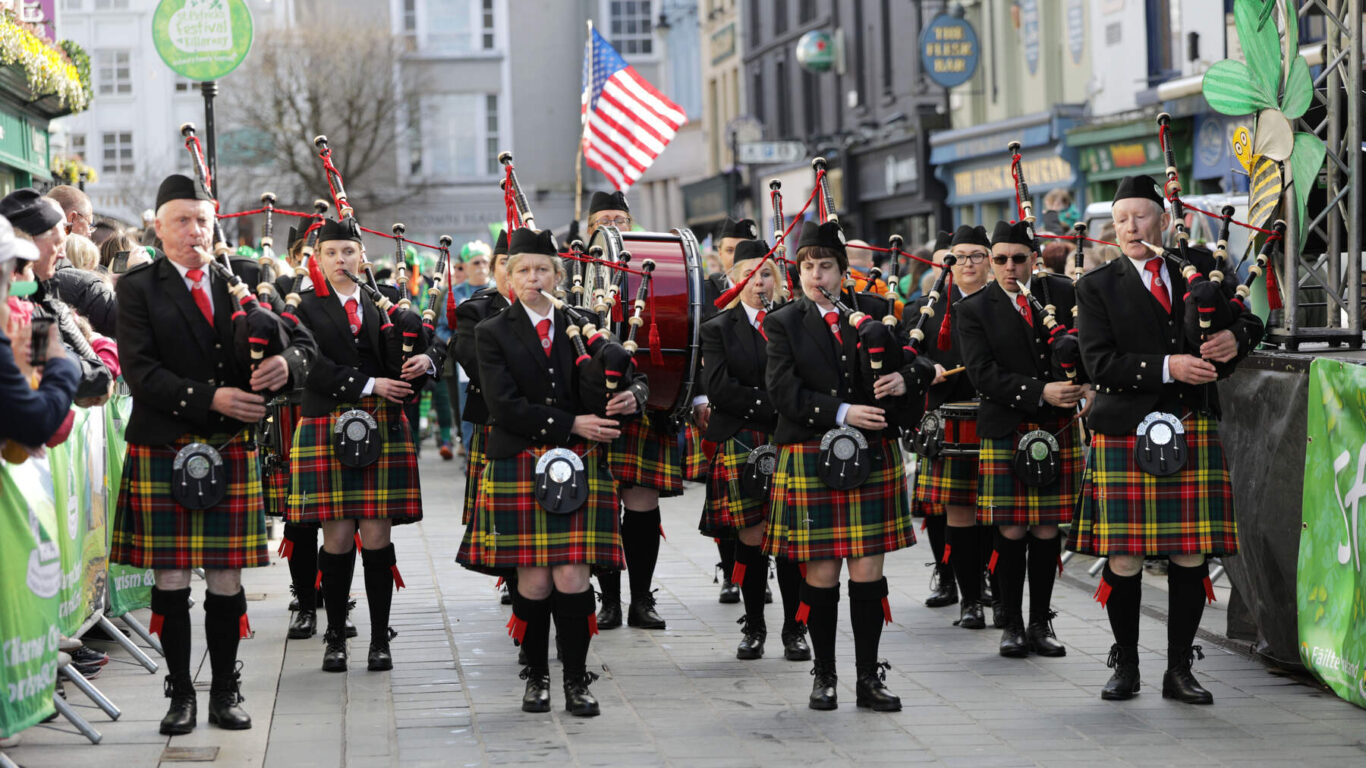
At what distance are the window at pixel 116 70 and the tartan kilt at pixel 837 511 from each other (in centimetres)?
3989

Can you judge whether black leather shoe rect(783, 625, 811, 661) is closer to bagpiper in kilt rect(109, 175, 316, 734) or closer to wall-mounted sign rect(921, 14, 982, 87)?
bagpiper in kilt rect(109, 175, 316, 734)

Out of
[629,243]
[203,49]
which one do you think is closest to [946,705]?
[629,243]

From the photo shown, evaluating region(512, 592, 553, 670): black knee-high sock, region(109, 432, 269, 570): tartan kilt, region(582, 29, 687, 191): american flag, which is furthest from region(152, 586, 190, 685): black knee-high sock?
region(582, 29, 687, 191): american flag

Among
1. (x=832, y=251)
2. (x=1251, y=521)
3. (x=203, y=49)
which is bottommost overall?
(x=1251, y=521)

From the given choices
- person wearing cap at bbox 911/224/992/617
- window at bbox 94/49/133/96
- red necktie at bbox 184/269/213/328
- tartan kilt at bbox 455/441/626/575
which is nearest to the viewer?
red necktie at bbox 184/269/213/328

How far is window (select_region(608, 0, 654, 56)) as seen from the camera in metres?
44.9

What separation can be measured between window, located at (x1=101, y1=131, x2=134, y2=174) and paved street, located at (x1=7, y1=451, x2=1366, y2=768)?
121 ft

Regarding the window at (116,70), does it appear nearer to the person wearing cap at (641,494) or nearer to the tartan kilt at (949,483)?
the person wearing cap at (641,494)

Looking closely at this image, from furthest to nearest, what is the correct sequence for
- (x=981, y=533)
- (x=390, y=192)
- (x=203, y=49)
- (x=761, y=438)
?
1. (x=390, y=192)
2. (x=203, y=49)
3. (x=981, y=533)
4. (x=761, y=438)

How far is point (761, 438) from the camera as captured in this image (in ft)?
23.4

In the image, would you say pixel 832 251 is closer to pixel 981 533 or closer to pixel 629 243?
pixel 629 243

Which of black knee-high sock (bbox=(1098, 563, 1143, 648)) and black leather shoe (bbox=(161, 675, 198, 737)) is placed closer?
black leather shoe (bbox=(161, 675, 198, 737))

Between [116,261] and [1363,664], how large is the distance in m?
5.92

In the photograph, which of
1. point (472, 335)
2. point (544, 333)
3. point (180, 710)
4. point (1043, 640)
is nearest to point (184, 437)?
point (180, 710)
